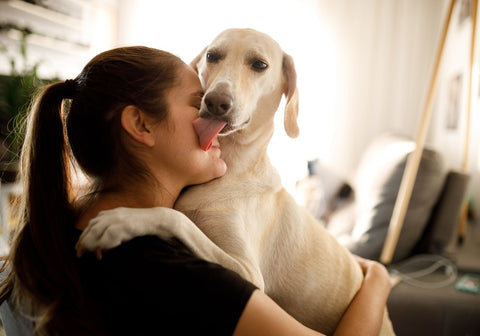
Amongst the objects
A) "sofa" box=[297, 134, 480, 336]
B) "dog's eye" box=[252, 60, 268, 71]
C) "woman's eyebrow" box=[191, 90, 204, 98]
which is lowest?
"sofa" box=[297, 134, 480, 336]

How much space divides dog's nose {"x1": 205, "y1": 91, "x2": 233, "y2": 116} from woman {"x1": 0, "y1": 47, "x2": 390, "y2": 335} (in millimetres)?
33

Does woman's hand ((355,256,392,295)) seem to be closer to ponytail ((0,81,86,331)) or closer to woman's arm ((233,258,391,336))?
woman's arm ((233,258,391,336))

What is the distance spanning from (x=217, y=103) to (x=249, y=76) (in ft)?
0.93

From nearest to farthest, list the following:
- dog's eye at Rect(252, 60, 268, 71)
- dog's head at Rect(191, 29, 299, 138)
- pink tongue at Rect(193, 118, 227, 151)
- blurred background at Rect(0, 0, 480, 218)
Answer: pink tongue at Rect(193, 118, 227, 151) < dog's head at Rect(191, 29, 299, 138) < dog's eye at Rect(252, 60, 268, 71) < blurred background at Rect(0, 0, 480, 218)

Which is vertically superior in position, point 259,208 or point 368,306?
point 259,208

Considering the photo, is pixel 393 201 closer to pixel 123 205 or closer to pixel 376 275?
pixel 376 275

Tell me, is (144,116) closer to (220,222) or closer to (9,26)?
(220,222)

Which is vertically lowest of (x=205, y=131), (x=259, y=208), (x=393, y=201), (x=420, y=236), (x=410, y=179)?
(x=420, y=236)

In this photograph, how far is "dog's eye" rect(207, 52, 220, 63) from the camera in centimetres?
127

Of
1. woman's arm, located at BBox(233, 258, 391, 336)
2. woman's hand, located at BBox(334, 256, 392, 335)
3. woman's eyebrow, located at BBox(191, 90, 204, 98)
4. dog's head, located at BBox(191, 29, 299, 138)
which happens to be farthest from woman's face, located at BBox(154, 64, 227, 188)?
woman's hand, located at BBox(334, 256, 392, 335)

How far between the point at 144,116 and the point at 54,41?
3.71m

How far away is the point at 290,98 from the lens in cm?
133

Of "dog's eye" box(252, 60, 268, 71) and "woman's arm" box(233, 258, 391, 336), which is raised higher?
"dog's eye" box(252, 60, 268, 71)

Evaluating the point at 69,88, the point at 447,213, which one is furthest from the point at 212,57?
the point at 447,213
